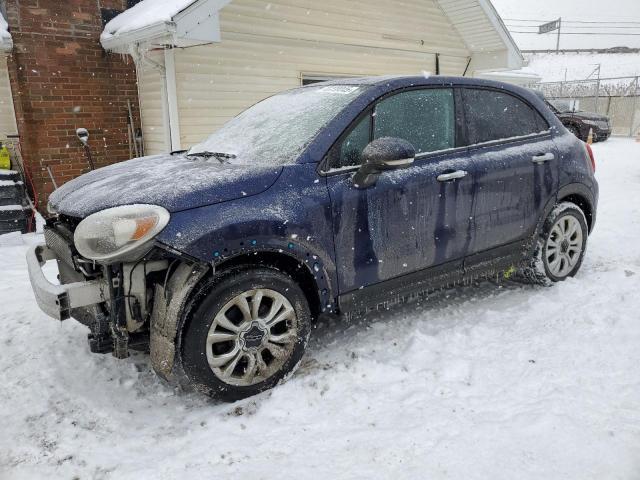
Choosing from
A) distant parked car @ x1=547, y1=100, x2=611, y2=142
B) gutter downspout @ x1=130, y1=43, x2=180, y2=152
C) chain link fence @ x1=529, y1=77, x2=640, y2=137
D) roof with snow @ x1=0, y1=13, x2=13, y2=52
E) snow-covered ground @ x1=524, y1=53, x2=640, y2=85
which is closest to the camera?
roof with snow @ x1=0, y1=13, x2=13, y2=52

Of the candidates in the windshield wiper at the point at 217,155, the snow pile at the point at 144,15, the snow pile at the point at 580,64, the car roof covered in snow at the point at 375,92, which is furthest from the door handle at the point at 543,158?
the snow pile at the point at 580,64

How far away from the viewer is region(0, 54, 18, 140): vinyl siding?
7.75 metres

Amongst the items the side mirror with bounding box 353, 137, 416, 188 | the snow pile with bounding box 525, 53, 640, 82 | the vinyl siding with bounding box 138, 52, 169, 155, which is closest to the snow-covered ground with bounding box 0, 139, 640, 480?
the side mirror with bounding box 353, 137, 416, 188

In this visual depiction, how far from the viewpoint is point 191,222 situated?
2.58m

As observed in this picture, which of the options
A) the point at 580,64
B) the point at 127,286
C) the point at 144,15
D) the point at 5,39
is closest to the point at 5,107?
the point at 5,39

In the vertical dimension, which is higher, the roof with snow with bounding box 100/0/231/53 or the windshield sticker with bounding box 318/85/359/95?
the roof with snow with bounding box 100/0/231/53

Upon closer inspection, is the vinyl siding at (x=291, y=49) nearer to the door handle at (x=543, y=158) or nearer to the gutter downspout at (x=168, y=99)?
the gutter downspout at (x=168, y=99)

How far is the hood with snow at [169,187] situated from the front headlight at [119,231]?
0.30 ft

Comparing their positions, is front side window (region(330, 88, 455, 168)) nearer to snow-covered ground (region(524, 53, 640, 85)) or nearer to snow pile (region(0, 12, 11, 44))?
snow pile (region(0, 12, 11, 44))

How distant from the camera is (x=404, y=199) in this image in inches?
129

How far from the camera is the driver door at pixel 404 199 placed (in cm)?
309

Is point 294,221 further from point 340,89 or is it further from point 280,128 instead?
point 340,89

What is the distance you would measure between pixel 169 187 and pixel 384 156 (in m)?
1.23

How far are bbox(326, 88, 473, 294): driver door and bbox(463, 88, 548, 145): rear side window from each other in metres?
0.19
